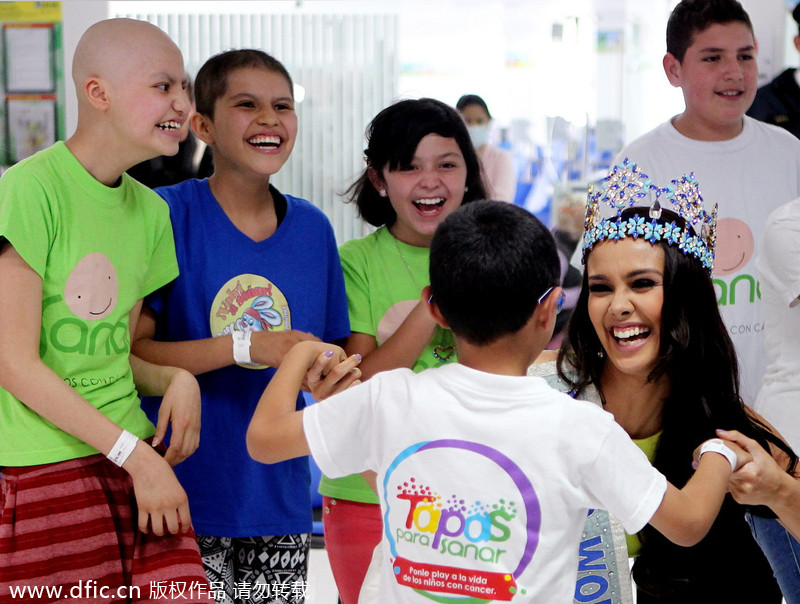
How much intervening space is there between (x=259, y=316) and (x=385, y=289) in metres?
0.27

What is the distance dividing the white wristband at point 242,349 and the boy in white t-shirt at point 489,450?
1.39 feet

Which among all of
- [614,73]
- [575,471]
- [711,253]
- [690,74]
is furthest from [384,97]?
[575,471]

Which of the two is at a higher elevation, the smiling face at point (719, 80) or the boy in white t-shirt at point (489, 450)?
the smiling face at point (719, 80)

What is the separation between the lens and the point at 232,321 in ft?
6.02

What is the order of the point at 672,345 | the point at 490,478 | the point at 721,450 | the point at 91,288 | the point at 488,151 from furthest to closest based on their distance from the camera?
the point at 488,151 < the point at 672,345 < the point at 91,288 < the point at 721,450 < the point at 490,478

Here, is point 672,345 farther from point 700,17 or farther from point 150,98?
point 700,17

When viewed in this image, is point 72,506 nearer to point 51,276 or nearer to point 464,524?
point 51,276

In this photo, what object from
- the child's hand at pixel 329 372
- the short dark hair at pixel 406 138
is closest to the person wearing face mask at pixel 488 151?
the short dark hair at pixel 406 138

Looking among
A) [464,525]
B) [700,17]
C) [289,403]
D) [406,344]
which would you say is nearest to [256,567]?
[406,344]

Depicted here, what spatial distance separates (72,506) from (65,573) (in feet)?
0.34

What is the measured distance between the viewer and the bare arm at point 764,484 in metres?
1.39

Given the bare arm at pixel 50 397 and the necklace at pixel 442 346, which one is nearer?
the bare arm at pixel 50 397

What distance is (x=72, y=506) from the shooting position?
58.8 inches

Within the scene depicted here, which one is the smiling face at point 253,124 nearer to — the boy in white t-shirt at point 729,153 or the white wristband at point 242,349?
the white wristband at point 242,349
